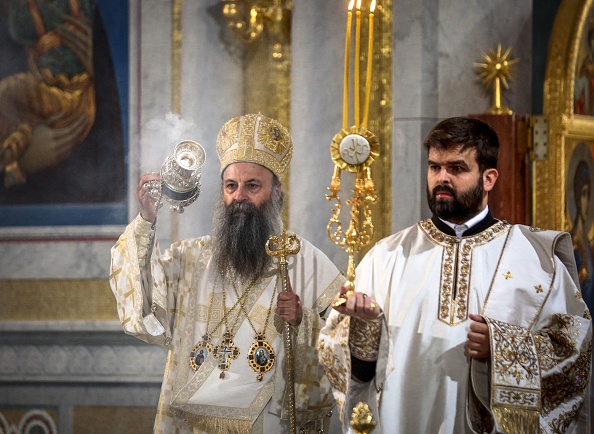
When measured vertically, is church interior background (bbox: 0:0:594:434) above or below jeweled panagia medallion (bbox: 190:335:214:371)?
above

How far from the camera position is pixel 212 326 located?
5020 mm

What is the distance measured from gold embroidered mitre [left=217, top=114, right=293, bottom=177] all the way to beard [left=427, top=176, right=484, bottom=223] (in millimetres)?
1035

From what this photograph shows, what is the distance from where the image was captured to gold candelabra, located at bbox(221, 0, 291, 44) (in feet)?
20.6

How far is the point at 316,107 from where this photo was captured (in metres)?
6.20

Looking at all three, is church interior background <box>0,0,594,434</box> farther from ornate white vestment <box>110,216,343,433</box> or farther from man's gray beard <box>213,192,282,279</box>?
ornate white vestment <box>110,216,343,433</box>

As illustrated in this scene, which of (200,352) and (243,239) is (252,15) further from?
(200,352)

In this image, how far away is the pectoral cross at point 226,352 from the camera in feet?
16.1

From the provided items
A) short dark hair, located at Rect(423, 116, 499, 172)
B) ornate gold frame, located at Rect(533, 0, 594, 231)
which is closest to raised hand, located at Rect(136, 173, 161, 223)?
short dark hair, located at Rect(423, 116, 499, 172)

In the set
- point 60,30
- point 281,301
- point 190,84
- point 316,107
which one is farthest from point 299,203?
point 60,30

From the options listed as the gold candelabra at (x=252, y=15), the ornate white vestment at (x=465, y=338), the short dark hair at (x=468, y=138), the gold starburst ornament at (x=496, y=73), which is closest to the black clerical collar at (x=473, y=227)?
the ornate white vestment at (x=465, y=338)

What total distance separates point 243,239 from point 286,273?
1.00ft

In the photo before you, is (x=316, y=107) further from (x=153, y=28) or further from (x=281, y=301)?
(x=281, y=301)

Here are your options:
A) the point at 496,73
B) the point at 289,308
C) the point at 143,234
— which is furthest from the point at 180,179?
the point at 496,73

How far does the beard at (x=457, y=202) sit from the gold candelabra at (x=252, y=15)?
2.23m
